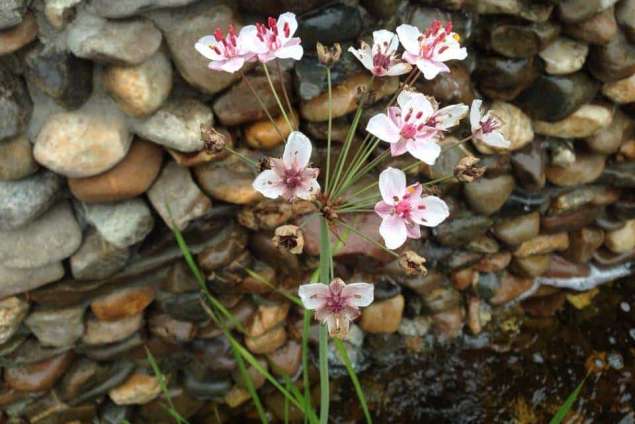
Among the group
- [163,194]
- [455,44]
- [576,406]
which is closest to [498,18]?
[455,44]

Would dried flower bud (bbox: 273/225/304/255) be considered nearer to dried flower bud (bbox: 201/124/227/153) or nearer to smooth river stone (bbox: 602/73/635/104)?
dried flower bud (bbox: 201/124/227/153)

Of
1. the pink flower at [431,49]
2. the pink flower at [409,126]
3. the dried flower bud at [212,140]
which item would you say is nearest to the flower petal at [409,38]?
the pink flower at [431,49]

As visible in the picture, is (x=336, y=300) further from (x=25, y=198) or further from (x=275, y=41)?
(x=25, y=198)

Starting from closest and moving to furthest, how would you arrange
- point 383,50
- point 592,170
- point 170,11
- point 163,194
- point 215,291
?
point 383,50 → point 170,11 → point 163,194 → point 215,291 → point 592,170

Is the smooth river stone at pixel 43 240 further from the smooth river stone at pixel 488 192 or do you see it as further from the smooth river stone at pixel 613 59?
→ the smooth river stone at pixel 613 59

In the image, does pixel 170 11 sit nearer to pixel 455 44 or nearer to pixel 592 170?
pixel 455 44

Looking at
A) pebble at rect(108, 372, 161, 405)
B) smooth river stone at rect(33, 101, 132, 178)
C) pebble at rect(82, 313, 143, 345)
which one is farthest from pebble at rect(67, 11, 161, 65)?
pebble at rect(108, 372, 161, 405)
